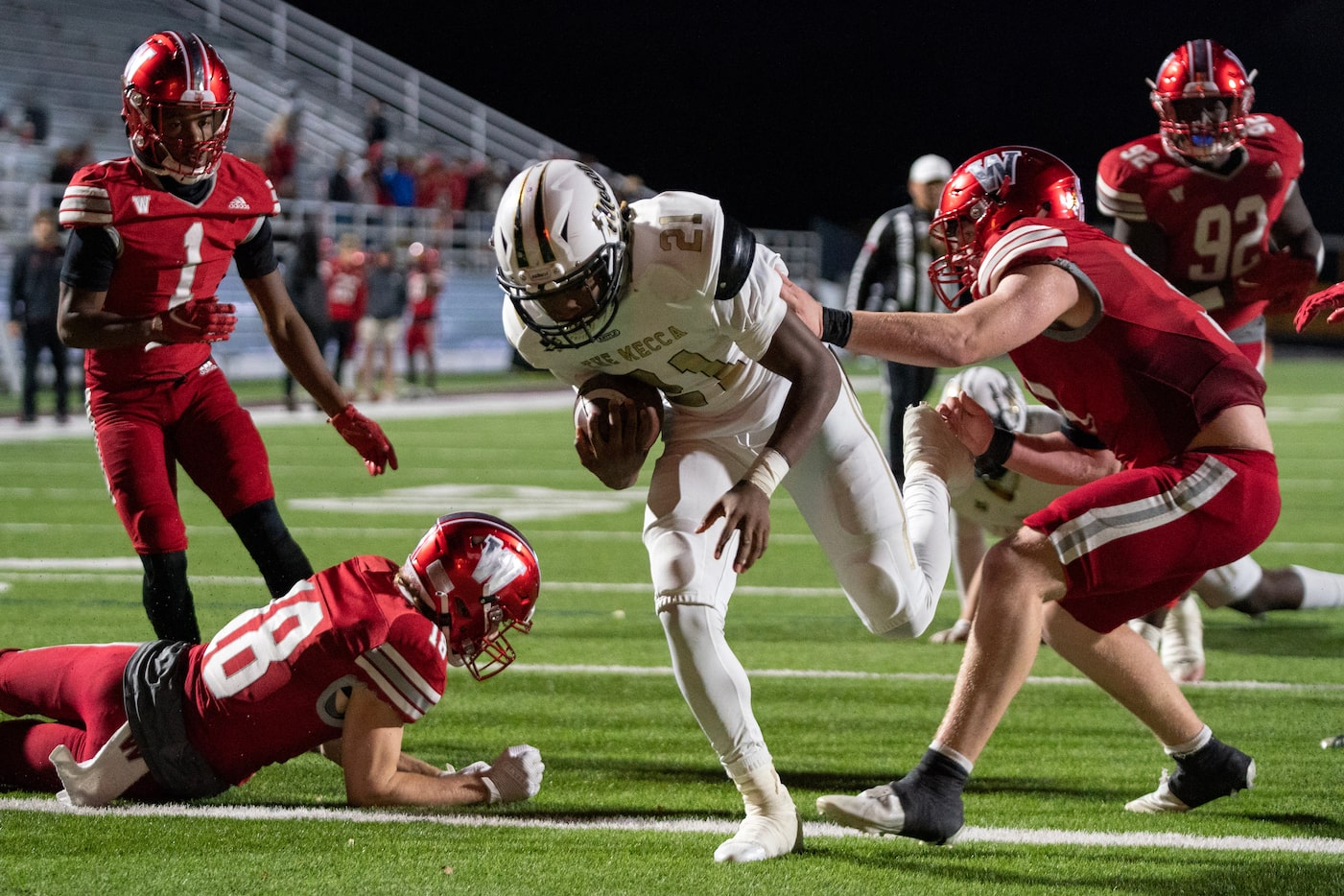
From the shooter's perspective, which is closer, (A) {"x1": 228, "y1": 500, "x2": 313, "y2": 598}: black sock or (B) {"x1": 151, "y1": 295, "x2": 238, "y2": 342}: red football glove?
(B) {"x1": 151, "y1": 295, "x2": 238, "y2": 342}: red football glove

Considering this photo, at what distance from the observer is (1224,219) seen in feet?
17.4

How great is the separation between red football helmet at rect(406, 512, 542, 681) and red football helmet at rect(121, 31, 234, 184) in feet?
4.33

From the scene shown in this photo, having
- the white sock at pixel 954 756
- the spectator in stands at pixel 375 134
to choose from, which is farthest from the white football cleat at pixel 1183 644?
the spectator in stands at pixel 375 134

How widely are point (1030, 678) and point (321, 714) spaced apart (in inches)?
96.1

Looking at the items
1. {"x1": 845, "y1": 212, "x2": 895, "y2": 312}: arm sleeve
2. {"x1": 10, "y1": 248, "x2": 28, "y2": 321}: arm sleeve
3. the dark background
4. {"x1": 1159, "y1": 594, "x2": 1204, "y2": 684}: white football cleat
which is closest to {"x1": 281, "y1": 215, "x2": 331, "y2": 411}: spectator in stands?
{"x1": 10, "y1": 248, "x2": 28, "y2": 321}: arm sleeve

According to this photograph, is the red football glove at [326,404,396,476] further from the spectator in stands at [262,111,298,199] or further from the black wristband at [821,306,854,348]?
the spectator in stands at [262,111,298,199]

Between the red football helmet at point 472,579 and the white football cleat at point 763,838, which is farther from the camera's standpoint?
the red football helmet at point 472,579

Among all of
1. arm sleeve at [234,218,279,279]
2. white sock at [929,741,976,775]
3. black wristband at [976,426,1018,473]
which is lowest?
white sock at [929,741,976,775]

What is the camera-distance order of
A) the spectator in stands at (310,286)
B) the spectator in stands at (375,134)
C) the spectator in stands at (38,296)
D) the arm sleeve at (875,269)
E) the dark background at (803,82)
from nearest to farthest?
1. the arm sleeve at (875,269)
2. the spectator in stands at (38,296)
3. the spectator in stands at (310,286)
4. the spectator in stands at (375,134)
5. the dark background at (803,82)

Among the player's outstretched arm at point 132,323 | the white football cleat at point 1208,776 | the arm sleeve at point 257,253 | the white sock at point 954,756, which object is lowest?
the white football cleat at point 1208,776

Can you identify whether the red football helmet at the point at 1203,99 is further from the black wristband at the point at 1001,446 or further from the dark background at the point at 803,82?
the dark background at the point at 803,82

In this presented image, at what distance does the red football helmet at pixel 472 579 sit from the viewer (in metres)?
3.28

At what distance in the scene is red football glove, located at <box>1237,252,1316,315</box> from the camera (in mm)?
5203

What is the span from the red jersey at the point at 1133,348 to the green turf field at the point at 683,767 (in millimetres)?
847
